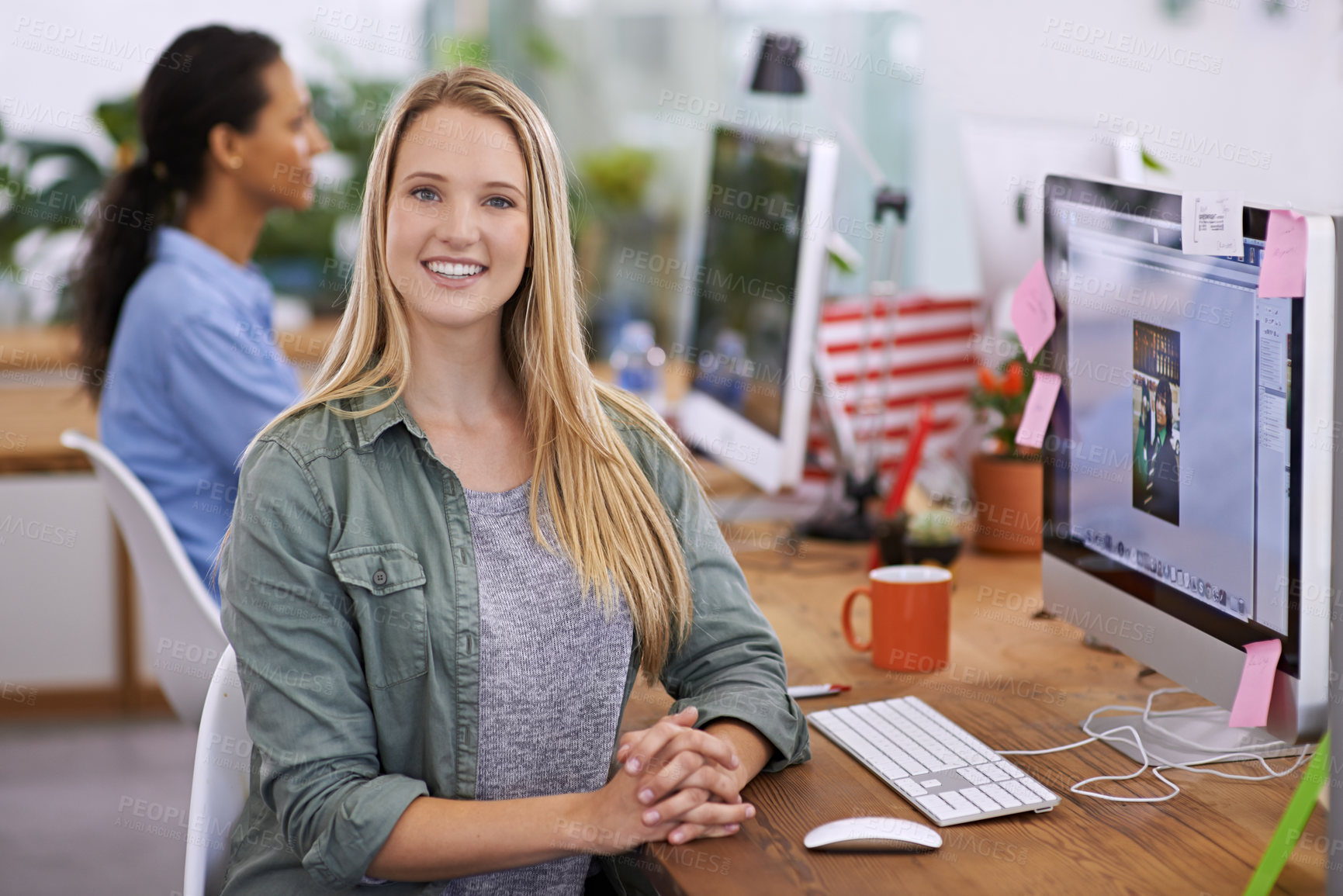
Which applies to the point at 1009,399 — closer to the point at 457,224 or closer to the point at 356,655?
the point at 457,224

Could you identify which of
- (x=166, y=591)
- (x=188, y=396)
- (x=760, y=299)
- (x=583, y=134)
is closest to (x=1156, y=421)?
(x=760, y=299)

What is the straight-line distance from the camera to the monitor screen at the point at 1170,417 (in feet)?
3.32

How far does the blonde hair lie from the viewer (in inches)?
49.7

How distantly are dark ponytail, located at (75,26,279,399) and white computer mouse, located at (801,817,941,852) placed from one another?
5.88ft

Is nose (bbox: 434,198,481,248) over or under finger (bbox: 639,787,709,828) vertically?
over

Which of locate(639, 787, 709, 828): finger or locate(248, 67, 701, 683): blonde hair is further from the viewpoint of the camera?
locate(248, 67, 701, 683): blonde hair

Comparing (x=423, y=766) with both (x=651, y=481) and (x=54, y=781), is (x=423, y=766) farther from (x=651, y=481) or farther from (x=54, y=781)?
(x=54, y=781)

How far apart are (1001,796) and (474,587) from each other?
534 millimetres

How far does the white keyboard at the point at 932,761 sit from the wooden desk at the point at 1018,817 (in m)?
0.01

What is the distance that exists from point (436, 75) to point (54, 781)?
7.94ft

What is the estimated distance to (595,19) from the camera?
14.6ft

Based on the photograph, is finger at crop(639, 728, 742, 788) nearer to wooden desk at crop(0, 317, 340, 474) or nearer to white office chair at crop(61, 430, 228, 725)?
white office chair at crop(61, 430, 228, 725)

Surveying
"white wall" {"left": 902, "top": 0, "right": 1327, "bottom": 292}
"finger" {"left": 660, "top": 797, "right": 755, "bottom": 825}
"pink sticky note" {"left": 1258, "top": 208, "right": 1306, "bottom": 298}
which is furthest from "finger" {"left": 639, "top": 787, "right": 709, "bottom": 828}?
"white wall" {"left": 902, "top": 0, "right": 1327, "bottom": 292}

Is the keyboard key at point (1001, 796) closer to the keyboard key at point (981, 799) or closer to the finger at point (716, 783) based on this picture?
the keyboard key at point (981, 799)
